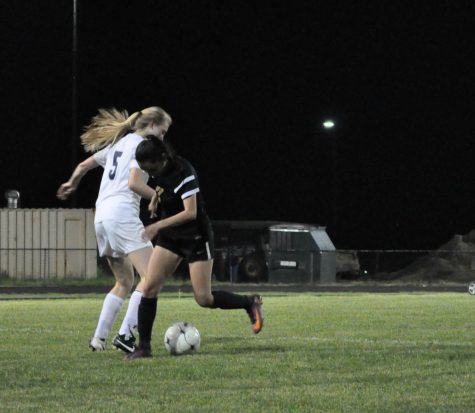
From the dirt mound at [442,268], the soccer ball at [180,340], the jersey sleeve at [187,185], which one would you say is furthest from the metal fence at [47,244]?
the jersey sleeve at [187,185]

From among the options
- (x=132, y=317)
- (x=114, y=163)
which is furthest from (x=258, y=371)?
(x=114, y=163)

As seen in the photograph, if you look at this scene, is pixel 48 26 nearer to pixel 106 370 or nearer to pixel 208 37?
pixel 208 37

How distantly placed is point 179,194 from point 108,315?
1.80 meters

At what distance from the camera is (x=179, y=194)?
11336 mm

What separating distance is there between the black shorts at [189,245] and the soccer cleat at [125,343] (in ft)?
3.14

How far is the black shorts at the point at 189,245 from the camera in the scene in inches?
452

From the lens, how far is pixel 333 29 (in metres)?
60.1

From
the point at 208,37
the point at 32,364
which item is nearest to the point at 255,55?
the point at 208,37

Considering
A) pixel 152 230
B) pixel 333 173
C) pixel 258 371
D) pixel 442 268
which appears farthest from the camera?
pixel 333 173

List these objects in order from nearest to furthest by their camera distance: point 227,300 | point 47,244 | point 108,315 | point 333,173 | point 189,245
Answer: point 189,245 → point 227,300 → point 108,315 → point 47,244 → point 333,173

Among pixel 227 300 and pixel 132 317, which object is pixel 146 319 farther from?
pixel 227 300

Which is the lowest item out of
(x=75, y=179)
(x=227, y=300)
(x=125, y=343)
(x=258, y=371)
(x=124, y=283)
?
(x=258, y=371)

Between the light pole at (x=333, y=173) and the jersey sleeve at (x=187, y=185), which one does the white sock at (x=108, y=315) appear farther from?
the light pole at (x=333, y=173)

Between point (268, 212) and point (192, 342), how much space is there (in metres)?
49.1
